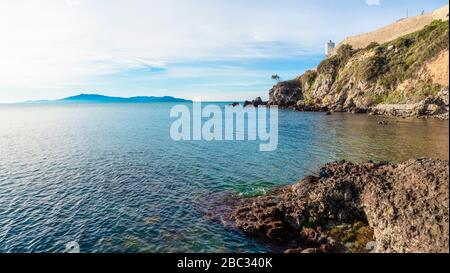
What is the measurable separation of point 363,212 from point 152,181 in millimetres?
27156

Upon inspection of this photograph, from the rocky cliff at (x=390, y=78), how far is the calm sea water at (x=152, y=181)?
26510mm

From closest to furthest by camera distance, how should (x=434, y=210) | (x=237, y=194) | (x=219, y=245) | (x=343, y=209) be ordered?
1. (x=434, y=210)
2. (x=219, y=245)
3. (x=343, y=209)
4. (x=237, y=194)

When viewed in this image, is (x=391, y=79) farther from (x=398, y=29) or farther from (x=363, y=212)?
(x=363, y=212)

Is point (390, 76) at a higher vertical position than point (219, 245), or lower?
higher

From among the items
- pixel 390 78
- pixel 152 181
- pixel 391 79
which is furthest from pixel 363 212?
pixel 390 78

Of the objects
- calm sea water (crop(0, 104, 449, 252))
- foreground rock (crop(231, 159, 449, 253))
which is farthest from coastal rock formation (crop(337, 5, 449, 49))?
foreground rock (crop(231, 159, 449, 253))

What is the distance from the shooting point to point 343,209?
88.8 ft

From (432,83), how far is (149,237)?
355 ft

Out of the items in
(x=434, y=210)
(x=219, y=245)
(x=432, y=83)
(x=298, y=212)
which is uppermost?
(x=432, y=83)

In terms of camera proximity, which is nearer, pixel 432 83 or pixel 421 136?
pixel 421 136

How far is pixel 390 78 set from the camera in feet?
400

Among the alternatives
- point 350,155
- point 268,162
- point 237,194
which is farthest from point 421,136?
point 237,194

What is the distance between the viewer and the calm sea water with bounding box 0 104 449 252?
27109mm
